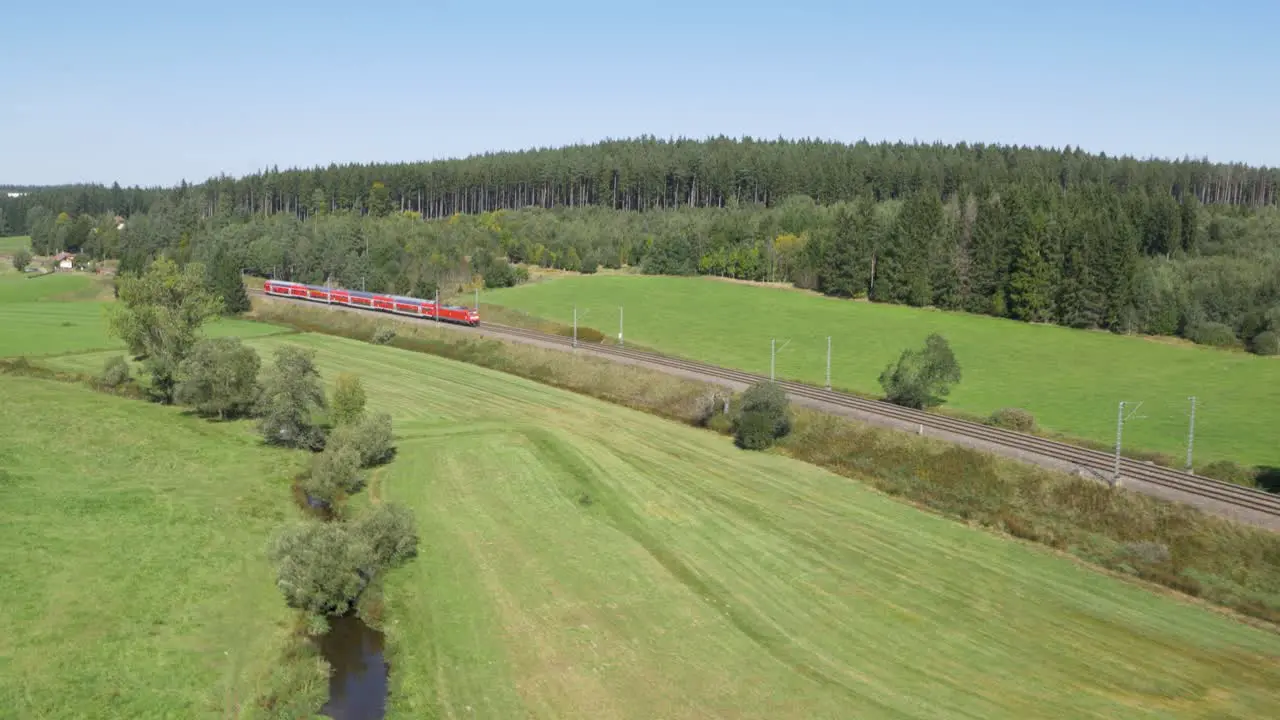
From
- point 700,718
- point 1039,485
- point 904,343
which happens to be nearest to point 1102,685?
point 700,718

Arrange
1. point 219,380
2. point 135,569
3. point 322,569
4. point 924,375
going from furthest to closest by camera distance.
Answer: point 924,375
point 219,380
point 135,569
point 322,569

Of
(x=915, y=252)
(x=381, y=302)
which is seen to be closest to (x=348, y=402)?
(x=381, y=302)

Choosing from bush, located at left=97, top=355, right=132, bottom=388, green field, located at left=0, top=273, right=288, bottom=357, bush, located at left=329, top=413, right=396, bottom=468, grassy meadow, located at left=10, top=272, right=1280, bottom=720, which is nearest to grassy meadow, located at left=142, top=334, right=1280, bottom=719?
grassy meadow, located at left=10, top=272, right=1280, bottom=720

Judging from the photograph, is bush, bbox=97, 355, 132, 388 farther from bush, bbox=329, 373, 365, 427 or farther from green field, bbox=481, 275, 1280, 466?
green field, bbox=481, 275, 1280, 466

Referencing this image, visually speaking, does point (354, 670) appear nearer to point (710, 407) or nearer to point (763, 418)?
point (763, 418)

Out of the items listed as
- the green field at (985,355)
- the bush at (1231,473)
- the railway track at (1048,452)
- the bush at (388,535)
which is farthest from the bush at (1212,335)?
the bush at (388,535)

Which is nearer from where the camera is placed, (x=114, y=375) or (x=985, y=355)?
(x=114, y=375)
